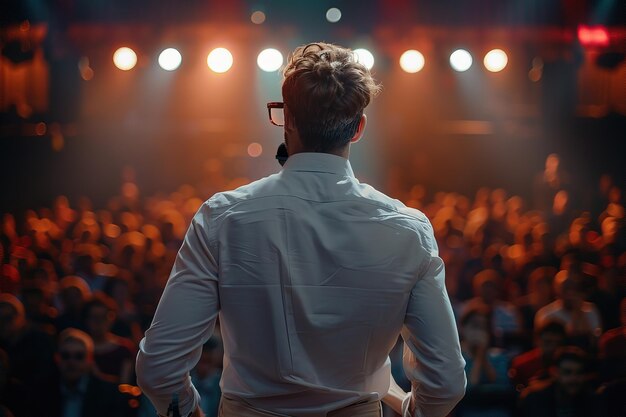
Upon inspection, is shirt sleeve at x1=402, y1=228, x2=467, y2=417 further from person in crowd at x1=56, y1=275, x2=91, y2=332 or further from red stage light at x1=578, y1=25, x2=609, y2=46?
red stage light at x1=578, y1=25, x2=609, y2=46

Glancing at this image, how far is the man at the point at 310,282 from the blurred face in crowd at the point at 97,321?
3.40 meters

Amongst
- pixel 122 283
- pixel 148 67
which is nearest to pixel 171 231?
pixel 122 283

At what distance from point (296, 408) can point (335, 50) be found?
2.09ft

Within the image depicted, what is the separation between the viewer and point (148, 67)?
11.0 m

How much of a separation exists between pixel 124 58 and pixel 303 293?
9282 millimetres

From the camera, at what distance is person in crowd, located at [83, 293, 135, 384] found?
4492 mm

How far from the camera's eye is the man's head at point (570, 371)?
13.8ft

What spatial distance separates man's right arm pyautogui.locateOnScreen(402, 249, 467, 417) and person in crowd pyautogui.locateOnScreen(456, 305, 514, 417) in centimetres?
275

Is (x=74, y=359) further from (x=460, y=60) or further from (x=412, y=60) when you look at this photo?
(x=460, y=60)

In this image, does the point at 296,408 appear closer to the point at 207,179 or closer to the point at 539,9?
the point at 539,9

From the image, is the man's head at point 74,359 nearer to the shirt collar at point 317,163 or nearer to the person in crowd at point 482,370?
the person in crowd at point 482,370

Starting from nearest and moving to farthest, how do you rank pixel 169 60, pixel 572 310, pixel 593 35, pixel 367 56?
pixel 572 310 < pixel 593 35 < pixel 367 56 < pixel 169 60

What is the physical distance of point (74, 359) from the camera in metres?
4.30

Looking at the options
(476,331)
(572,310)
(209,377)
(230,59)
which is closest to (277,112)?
(209,377)
